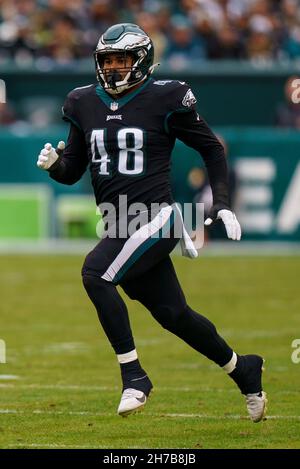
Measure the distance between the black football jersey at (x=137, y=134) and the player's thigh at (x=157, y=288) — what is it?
333mm

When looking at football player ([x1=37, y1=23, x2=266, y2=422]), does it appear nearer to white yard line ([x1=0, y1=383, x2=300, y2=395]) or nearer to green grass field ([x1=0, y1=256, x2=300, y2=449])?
green grass field ([x1=0, y1=256, x2=300, y2=449])

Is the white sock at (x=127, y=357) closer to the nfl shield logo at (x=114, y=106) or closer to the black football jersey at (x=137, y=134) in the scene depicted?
the black football jersey at (x=137, y=134)

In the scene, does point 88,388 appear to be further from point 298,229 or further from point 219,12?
point 219,12

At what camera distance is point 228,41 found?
18422 millimetres

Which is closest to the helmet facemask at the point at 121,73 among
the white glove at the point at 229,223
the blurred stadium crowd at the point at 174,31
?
the white glove at the point at 229,223

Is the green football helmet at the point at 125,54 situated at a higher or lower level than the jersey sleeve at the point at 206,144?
higher

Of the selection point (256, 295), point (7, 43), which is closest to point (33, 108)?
point (7, 43)

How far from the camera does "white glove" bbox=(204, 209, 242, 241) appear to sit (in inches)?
223

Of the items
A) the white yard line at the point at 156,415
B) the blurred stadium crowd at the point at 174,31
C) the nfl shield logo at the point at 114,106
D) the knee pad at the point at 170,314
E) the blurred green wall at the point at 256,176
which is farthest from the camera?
the blurred stadium crowd at the point at 174,31

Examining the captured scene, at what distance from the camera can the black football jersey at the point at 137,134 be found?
18.9 ft

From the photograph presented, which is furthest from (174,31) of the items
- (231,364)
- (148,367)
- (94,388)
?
(231,364)

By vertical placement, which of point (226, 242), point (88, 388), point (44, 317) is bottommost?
point (226, 242)

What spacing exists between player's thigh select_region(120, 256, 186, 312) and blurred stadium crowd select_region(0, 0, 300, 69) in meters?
12.5

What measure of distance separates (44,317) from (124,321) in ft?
16.6
